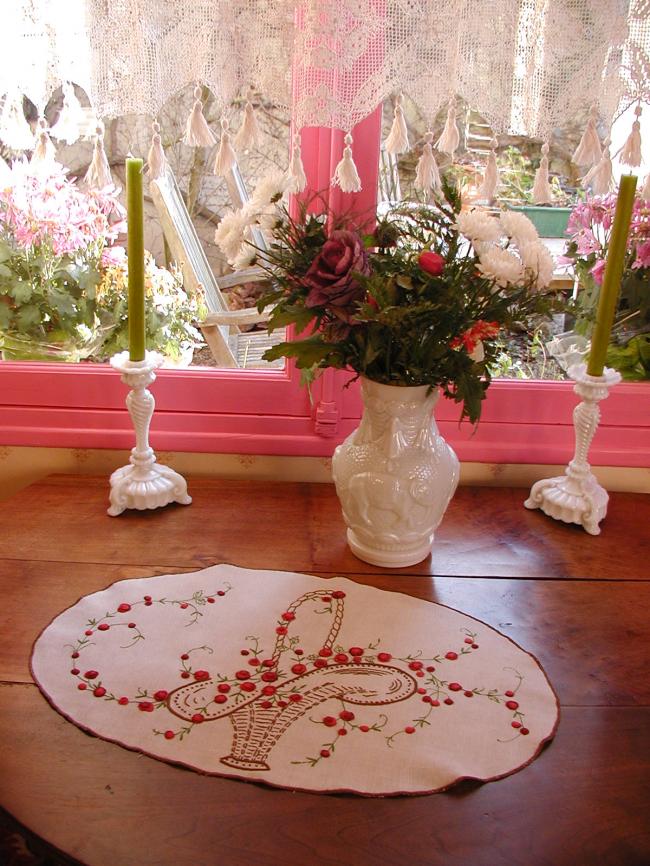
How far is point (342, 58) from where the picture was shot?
3.45ft

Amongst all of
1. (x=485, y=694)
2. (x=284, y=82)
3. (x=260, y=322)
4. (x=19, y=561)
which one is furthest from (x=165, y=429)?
(x=485, y=694)

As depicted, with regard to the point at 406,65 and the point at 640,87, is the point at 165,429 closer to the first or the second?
the point at 406,65

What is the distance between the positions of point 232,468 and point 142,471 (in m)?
0.21

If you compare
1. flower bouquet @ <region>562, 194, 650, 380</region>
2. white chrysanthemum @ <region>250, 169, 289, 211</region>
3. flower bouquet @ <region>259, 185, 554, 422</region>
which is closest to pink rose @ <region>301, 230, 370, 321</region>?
flower bouquet @ <region>259, 185, 554, 422</region>

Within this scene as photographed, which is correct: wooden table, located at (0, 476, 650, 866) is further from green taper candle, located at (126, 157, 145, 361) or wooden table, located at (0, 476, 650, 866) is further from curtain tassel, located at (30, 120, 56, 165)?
curtain tassel, located at (30, 120, 56, 165)

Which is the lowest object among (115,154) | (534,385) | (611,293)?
(534,385)

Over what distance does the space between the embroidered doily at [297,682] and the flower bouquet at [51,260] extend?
1.75 feet

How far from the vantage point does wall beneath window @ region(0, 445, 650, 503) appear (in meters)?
1.43

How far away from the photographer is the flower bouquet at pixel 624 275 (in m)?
1.35

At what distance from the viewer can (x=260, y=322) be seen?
4.60ft

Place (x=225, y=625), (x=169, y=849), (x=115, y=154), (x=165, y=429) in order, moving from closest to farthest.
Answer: (x=169, y=849)
(x=225, y=625)
(x=115, y=154)
(x=165, y=429)

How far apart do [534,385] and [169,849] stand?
3.23 feet

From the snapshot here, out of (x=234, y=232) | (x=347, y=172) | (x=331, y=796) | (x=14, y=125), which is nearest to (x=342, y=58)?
(x=347, y=172)

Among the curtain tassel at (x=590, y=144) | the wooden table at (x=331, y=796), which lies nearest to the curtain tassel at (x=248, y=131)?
the curtain tassel at (x=590, y=144)
